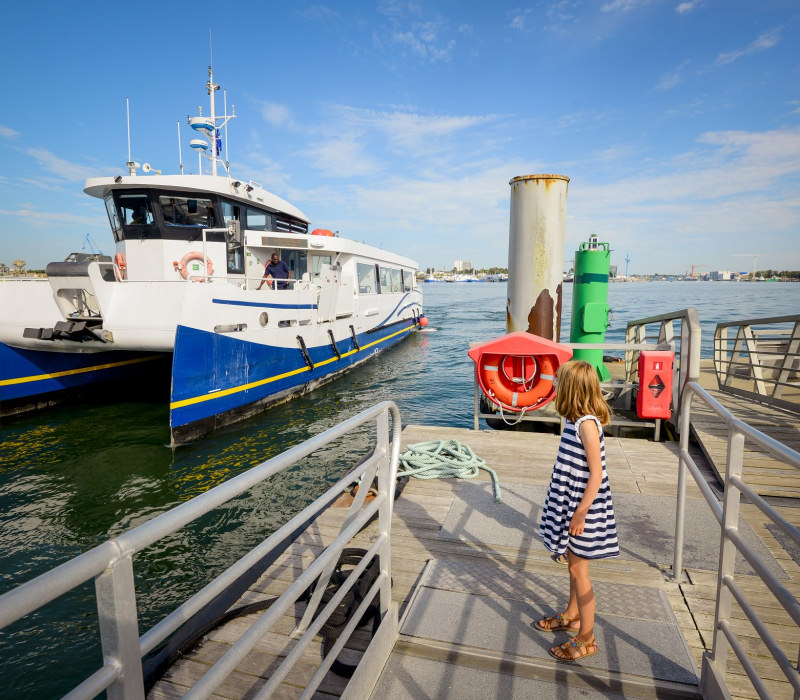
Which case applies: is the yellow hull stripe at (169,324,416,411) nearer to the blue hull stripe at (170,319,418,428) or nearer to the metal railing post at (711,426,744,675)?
the blue hull stripe at (170,319,418,428)

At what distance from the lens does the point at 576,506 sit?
8.00 feet

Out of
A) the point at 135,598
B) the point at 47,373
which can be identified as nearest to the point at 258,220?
the point at 47,373

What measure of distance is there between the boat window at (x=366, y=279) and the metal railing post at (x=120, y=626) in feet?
49.8

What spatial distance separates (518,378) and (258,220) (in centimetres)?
1009

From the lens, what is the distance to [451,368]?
16.8 meters

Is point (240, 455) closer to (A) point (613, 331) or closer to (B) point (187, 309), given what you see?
(B) point (187, 309)

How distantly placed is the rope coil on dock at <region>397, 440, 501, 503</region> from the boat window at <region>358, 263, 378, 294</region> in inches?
444

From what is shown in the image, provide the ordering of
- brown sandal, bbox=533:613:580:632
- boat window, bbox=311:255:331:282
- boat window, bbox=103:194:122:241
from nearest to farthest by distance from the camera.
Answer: brown sandal, bbox=533:613:580:632 < boat window, bbox=103:194:122:241 < boat window, bbox=311:255:331:282

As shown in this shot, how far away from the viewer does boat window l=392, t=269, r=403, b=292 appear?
20792 mm

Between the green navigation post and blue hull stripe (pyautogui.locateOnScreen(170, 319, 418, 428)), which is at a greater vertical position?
the green navigation post

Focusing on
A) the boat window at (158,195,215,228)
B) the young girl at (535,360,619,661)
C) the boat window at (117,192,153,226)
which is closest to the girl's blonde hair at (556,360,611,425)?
the young girl at (535,360,619,661)

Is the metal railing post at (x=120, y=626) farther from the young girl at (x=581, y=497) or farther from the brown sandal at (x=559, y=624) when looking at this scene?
the brown sandal at (x=559, y=624)

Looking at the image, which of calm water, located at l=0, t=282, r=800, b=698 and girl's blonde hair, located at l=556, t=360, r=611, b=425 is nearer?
girl's blonde hair, located at l=556, t=360, r=611, b=425

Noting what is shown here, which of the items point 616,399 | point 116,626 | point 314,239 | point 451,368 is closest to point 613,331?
point 451,368
